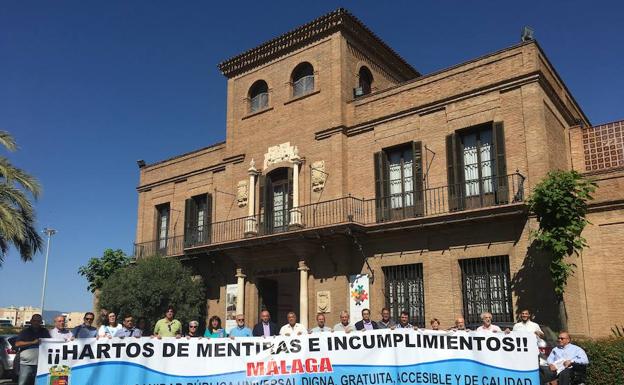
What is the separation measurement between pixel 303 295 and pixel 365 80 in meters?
8.43

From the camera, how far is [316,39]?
841 inches

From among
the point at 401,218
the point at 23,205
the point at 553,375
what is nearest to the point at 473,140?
the point at 401,218

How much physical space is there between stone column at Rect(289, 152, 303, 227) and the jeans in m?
10.4

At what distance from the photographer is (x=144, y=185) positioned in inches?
1061

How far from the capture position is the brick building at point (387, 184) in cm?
1590

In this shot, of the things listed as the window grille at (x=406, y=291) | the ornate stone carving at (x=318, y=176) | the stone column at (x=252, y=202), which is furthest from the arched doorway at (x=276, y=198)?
the window grille at (x=406, y=291)

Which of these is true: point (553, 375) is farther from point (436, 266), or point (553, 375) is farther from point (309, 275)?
point (309, 275)

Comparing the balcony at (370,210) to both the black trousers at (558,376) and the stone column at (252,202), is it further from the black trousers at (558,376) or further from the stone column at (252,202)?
the black trousers at (558,376)

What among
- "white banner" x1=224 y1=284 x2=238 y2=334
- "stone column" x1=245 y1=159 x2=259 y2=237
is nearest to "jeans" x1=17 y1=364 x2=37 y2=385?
"stone column" x1=245 y1=159 x2=259 y2=237

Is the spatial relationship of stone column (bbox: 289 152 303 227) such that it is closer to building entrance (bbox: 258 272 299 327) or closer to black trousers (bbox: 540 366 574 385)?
building entrance (bbox: 258 272 299 327)

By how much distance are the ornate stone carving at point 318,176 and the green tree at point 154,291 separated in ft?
20.0

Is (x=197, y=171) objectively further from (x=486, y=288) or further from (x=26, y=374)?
(x=26, y=374)

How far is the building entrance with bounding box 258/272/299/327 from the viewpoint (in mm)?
21422

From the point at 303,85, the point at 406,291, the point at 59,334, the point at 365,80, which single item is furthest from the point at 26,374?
the point at 365,80
